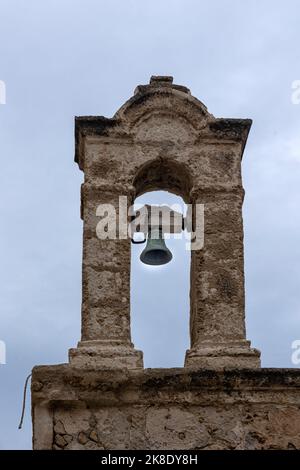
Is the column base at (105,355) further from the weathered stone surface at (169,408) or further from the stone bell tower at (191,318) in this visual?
the weathered stone surface at (169,408)

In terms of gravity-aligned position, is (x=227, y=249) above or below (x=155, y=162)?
below

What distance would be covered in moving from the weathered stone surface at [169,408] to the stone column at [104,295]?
0.63 ft

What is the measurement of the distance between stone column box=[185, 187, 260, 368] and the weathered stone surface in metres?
0.21

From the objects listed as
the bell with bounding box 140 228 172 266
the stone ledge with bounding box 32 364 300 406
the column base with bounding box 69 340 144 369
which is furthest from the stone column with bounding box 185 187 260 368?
the bell with bounding box 140 228 172 266

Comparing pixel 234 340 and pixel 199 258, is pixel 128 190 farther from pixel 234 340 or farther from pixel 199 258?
pixel 234 340

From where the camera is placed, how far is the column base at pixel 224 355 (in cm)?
821

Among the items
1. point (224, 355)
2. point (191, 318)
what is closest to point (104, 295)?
point (191, 318)

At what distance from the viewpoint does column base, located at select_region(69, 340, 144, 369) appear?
26.8ft

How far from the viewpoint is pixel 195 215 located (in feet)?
28.9

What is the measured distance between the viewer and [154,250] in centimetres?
923

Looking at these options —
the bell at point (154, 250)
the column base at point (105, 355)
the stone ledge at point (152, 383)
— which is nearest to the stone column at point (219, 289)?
the stone ledge at point (152, 383)
